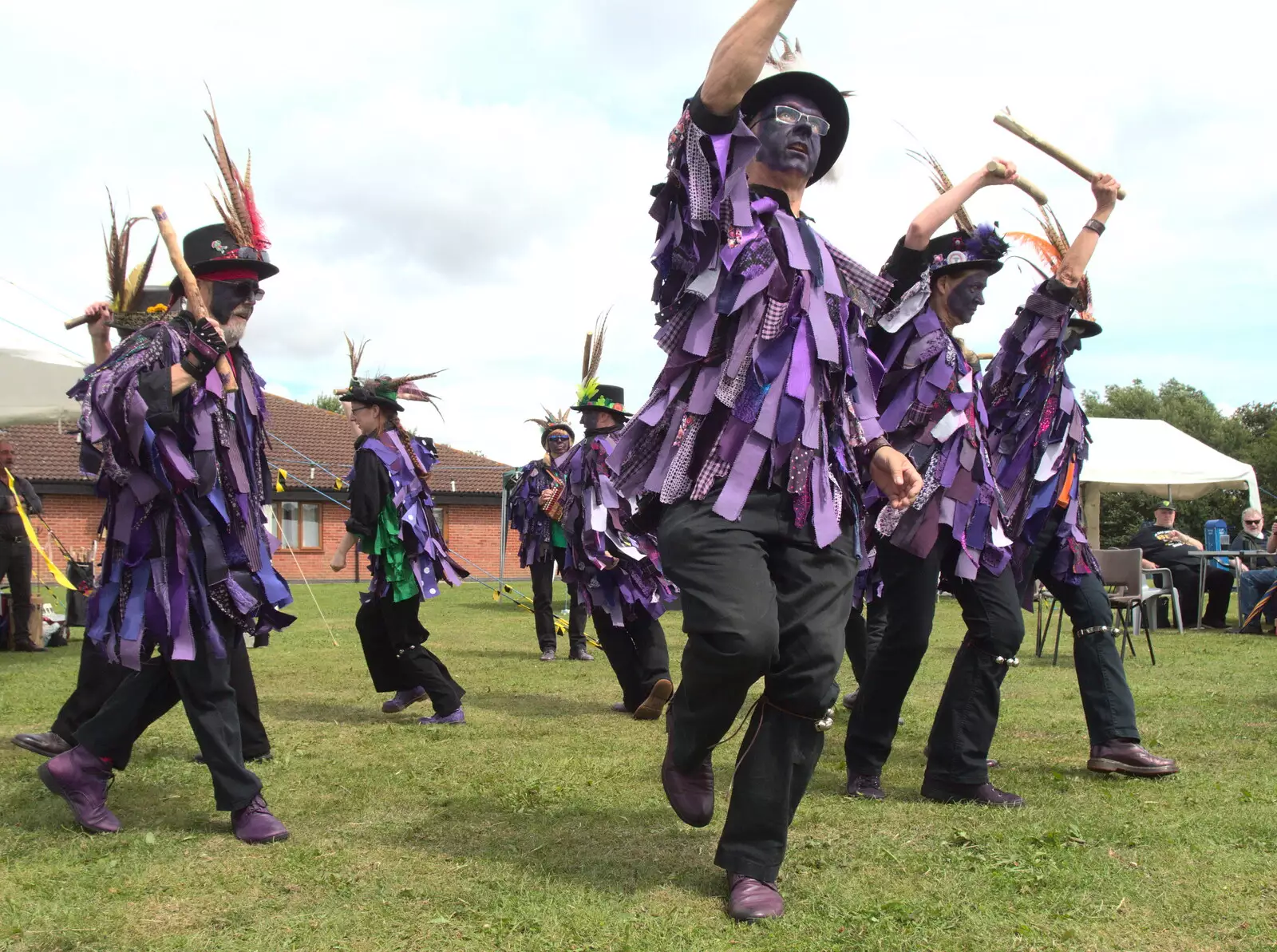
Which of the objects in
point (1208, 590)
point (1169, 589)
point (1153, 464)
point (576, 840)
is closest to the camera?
point (576, 840)

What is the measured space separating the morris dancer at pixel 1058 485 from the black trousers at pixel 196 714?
324cm

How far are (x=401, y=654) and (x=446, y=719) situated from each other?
0.47 meters

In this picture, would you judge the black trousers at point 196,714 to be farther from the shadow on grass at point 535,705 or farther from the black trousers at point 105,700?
the shadow on grass at point 535,705

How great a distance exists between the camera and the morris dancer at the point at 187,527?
155 inches

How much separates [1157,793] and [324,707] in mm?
5069

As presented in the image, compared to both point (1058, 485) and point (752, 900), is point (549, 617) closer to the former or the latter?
point (1058, 485)

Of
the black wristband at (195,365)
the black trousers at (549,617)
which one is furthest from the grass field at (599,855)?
the black trousers at (549,617)

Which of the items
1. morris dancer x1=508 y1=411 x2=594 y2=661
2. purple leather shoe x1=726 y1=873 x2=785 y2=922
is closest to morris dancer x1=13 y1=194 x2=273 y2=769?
purple leather shoe x1=726 y1=873 x2=785 y2=922

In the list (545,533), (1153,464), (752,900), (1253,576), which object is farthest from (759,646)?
(1153,464)

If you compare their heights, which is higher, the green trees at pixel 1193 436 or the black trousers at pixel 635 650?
the green trees at pixel 1193 436

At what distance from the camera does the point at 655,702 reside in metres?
6.80

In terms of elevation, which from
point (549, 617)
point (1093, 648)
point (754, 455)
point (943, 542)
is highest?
point (754, 455)

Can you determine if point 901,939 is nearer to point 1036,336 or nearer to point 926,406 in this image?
point 926,406

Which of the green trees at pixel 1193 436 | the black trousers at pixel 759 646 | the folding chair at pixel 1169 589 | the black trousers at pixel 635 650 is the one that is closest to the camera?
the black trousers at pixel 759 646
